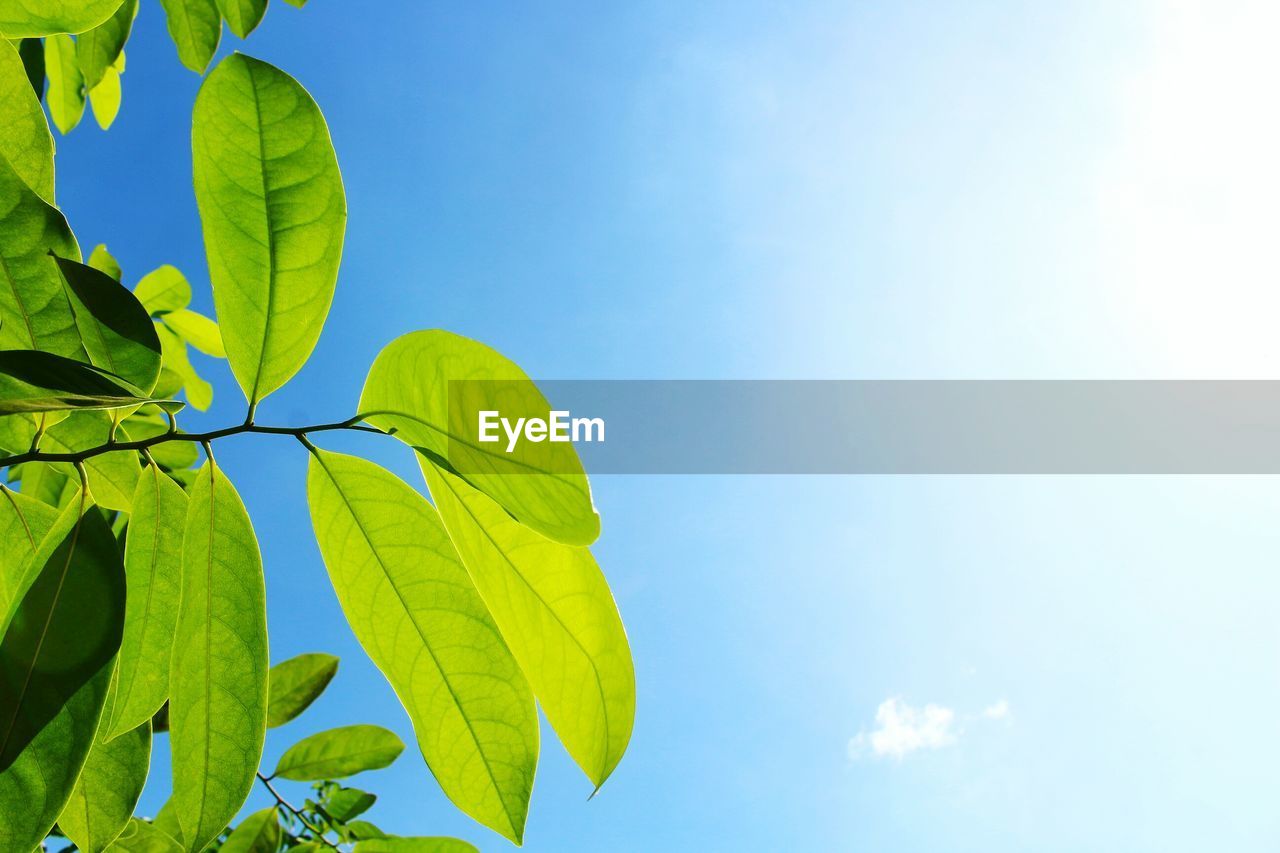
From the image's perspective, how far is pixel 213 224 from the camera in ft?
2.23

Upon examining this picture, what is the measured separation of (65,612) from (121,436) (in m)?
0.31

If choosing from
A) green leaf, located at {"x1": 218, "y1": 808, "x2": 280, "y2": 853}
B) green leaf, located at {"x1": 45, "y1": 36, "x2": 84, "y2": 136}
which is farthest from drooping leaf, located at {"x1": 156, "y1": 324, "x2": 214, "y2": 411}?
green leaf, located at {"x1": 218, "y1": 808, "x2": 280, "y2": 853}

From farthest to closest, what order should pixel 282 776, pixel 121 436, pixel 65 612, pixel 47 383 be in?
pixel 282 776
pixel 121 436
pixel 65 612
pixel 47 383

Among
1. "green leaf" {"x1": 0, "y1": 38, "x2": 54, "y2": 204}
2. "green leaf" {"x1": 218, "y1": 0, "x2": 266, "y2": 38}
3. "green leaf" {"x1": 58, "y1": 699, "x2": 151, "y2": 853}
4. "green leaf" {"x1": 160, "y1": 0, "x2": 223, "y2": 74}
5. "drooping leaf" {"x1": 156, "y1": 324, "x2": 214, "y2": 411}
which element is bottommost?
"green leaf" {"x1": 58, "y1": 699, "x2": 151, "y2": 853}

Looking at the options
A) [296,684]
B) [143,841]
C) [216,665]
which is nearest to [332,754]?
[296,684]

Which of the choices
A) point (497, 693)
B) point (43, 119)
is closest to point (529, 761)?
point (497, 693)

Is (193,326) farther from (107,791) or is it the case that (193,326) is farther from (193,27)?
(107,791)

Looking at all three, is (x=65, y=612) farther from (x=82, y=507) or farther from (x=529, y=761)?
(x=529, y=761)

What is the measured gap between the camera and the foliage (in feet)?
2.13

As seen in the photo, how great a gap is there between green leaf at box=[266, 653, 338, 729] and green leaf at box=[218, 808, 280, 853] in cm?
17

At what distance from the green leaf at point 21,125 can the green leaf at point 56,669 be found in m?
0.29

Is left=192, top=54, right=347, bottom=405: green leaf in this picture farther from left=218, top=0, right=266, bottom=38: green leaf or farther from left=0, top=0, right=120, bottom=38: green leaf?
left=218, top=0, right=266, bottom=38: green leaf

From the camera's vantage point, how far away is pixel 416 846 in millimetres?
1385

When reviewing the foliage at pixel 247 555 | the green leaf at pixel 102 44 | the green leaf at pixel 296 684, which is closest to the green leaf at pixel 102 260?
the green leaf at pixel 102 44
